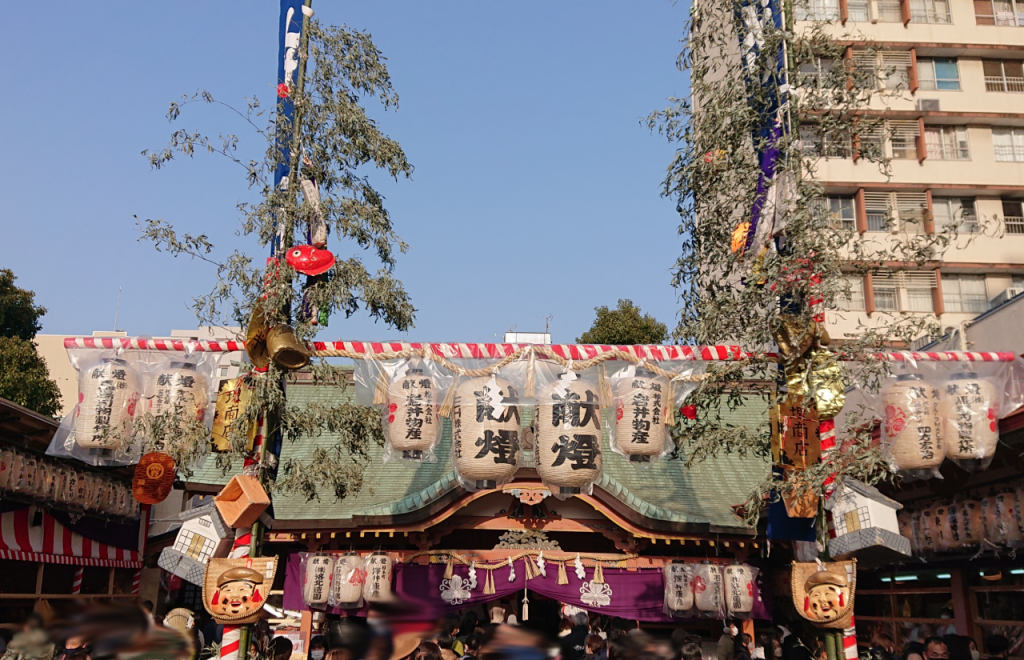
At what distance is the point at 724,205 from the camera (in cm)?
978

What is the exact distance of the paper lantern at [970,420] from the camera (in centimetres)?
946

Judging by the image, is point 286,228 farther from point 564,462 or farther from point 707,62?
point 707,62

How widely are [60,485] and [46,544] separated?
1.18m

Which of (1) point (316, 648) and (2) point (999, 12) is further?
(2) point (999, 12)

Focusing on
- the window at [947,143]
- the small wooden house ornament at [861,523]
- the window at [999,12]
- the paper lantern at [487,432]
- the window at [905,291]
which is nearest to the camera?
the small wooden house ornament at [861,523]

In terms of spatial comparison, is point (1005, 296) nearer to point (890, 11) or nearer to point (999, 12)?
point (890, 11)

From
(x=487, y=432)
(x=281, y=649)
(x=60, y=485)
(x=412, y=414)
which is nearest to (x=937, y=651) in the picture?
(x=487, y=432)

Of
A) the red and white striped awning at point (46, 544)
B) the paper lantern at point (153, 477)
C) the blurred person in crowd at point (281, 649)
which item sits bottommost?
the blurred person in crowd at point (281, 649)

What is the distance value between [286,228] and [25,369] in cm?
2130

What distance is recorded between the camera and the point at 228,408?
8.95 m

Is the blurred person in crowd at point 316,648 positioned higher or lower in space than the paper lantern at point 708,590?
lower

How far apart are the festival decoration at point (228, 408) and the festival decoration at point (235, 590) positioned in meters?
1.32

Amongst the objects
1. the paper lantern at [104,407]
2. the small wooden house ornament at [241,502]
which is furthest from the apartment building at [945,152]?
the paper lantern at [104,407]

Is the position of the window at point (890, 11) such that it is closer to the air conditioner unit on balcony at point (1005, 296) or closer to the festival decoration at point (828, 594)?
the air conditioner unit on balcony at point (1005, 296)
